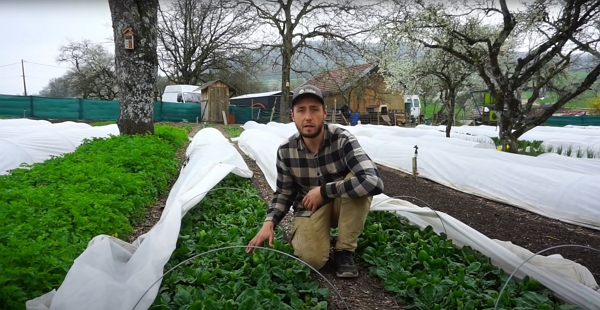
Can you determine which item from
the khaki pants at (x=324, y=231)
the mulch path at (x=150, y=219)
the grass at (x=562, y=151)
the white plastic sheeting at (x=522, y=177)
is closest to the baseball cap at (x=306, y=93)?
the khaki pants at (x=324, y=231)

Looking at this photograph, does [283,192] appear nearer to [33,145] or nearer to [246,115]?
[33,145]

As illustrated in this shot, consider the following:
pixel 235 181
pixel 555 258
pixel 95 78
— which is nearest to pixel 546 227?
pixel 555 258

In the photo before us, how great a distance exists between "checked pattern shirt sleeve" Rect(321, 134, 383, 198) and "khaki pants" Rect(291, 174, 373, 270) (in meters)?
0.23

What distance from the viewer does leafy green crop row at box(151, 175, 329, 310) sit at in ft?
7.03

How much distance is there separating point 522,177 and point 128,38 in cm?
715

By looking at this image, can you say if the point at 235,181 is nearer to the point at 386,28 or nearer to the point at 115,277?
the point at 115,277

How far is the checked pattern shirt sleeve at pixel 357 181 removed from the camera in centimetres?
247

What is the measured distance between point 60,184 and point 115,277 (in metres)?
1.93

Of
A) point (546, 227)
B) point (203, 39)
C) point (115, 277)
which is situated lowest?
point (546, 227)

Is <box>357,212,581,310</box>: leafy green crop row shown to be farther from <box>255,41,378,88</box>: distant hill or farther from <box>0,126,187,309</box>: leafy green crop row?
<box>255,41,378,88</box>: distant hill

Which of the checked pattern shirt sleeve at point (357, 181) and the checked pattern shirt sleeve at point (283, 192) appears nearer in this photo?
the checked pattern shirt sleeve at point (357, 181)

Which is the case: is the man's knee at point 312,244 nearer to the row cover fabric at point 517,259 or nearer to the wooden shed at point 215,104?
the row cover fabric at point 517,259

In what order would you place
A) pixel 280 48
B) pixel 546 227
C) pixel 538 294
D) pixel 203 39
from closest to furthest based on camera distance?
pixel 538 294 → pixel 546 227 → pixel 280 48 → pixel 203 39

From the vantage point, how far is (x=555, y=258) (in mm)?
2666
